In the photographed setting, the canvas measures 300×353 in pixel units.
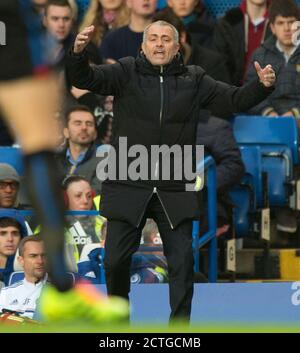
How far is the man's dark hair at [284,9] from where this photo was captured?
10.5 meters

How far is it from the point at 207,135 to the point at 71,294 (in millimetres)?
5339

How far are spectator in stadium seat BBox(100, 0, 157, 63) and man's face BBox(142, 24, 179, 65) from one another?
11.4ft

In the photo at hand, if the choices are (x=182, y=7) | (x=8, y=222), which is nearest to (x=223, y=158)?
(x=182, y=7)

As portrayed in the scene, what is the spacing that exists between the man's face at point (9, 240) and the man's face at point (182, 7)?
2.95 metres

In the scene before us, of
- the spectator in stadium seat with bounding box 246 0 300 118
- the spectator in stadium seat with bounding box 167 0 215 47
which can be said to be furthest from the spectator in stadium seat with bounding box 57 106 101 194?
the spectator in stadium seat with bounding box 246 0 300 118

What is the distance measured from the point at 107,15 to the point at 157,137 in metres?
Result: 4.25

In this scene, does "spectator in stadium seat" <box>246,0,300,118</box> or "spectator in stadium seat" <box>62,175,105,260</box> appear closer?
"spectator in stadium seat" <box>62,175,105,260</box>

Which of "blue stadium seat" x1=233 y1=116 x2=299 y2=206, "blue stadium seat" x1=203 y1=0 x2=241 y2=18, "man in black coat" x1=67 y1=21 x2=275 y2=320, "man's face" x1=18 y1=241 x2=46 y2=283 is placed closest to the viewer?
"man in black coat" x1=67 y1=21 x2=275 y2=320

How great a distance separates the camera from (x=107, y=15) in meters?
11.3

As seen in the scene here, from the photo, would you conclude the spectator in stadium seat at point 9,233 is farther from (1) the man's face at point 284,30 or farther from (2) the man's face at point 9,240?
(1) the man's face at point 284,30

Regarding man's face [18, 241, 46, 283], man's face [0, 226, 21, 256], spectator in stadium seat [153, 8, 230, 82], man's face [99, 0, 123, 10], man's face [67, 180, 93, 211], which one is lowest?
man's face [18, 241, 46, 283]

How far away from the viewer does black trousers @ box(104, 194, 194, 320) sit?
7164 mm

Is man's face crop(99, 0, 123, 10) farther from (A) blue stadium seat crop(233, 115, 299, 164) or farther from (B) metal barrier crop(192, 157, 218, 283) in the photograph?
(B) metal barrier crop(192, 157, 218, 283)
